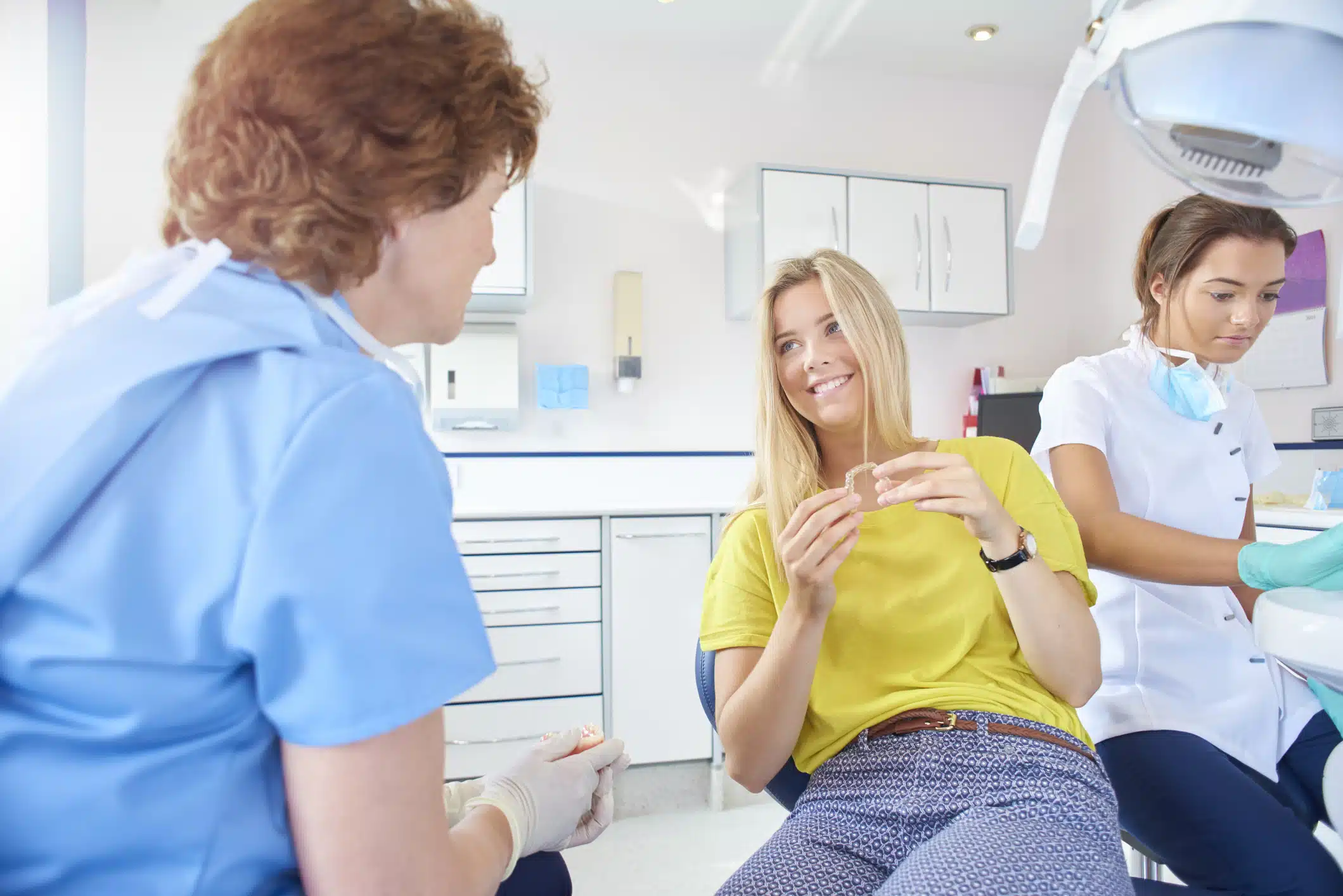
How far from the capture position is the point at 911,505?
132cm

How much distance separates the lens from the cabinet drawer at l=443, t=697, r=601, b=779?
2.80 m

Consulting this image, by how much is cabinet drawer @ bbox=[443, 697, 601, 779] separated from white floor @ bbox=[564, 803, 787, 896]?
35 cm

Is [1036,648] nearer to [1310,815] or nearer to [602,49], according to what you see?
[1310,815]

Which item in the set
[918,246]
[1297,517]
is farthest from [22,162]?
[1297,517]

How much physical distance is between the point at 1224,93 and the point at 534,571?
96.9 inches

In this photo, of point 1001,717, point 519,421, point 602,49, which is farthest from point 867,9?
point 1001,717

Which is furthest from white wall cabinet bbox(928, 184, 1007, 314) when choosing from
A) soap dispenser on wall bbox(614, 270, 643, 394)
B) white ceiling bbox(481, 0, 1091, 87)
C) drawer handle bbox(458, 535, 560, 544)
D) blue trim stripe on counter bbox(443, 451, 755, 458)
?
drawer handle bbox(458, 535, 560, 544)

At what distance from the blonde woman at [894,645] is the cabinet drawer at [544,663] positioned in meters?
1.67

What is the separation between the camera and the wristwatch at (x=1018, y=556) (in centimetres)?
115

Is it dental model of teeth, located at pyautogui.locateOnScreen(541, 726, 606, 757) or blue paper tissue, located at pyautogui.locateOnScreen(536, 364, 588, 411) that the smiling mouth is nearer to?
dental model of teeth, located at pyautogui.locateOnScreen(541, 726, 606, 757)

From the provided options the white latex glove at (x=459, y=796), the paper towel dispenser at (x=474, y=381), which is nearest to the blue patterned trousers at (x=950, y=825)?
the white latex glove at (x=459, y=796)

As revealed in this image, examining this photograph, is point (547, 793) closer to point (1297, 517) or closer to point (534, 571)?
point (534, 571)

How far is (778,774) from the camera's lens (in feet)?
4.03

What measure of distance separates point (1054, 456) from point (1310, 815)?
0.61m
